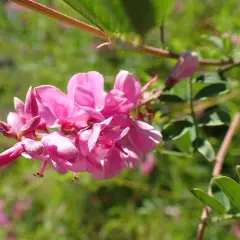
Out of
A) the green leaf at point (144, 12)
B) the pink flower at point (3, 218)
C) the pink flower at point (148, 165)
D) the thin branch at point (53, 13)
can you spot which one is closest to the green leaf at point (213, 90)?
the thin branch at point (53, 13)

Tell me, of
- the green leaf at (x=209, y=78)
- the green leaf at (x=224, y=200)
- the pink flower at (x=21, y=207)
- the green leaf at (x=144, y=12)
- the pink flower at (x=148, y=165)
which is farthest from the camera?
the pink flower at (x=21, y=207)

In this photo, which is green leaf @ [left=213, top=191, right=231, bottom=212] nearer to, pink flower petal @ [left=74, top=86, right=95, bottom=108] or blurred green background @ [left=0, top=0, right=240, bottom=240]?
pink flower petal @ [left=74, top=86, right=95, bottom=108]

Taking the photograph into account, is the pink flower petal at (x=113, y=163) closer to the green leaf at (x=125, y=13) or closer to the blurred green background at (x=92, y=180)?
the green leaf at (x=125, y=13)

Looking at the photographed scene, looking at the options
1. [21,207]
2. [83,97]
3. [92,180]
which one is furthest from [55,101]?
[21,207]

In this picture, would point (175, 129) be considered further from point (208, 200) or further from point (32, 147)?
point (32, 147)

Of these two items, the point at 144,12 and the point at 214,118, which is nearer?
the point at 144,12

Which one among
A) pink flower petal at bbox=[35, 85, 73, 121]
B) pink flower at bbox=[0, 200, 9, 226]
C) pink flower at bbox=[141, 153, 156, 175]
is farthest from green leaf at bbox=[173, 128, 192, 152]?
pink flower at bbox=[0, 200, 9, 226]
